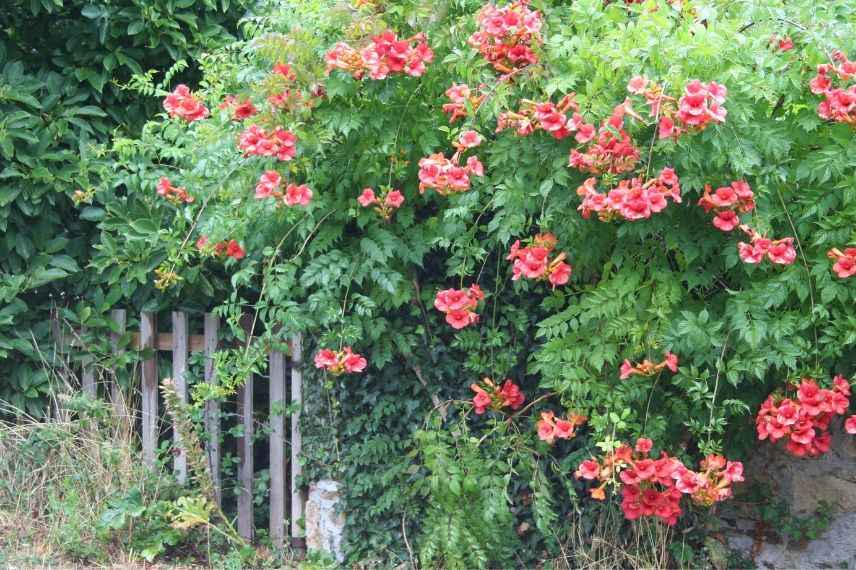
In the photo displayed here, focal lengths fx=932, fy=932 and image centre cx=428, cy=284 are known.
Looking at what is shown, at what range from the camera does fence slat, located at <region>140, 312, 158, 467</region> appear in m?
4.72

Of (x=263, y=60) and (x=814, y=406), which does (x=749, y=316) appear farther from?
(x=263, y=60)

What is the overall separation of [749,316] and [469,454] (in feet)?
4.25

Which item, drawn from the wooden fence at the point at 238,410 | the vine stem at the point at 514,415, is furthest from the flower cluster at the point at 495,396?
the wooden fence at the point at 238,410

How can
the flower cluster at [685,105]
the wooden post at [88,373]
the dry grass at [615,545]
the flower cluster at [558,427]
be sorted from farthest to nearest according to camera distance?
1. the wooden post at [88,373]
2. the dry grass at [615,545]
3. the flower cluster at [558,427]
4. the flower cluster at [685,105]

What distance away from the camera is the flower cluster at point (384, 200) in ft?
11.6

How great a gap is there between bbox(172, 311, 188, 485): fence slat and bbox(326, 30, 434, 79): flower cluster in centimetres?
187

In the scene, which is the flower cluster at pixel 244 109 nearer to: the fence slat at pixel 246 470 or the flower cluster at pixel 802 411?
the fence slat at pixel 246 470

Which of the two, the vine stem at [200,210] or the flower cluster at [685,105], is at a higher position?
the flower cluster at [685,105]

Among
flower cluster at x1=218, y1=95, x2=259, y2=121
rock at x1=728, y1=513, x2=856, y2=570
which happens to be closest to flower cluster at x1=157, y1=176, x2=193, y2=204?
flower cluster at x1=218, y1=95, x2=259, y2=121

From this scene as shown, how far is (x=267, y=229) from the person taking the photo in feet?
12.6

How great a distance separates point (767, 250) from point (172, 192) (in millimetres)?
2435

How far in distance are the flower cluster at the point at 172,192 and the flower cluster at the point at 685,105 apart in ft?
6.68

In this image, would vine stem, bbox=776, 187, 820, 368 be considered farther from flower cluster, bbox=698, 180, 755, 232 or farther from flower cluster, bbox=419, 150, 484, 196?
flower cluster, bbox=419, 150, 484, 196

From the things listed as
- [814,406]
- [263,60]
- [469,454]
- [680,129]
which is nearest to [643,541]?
[469,454]
